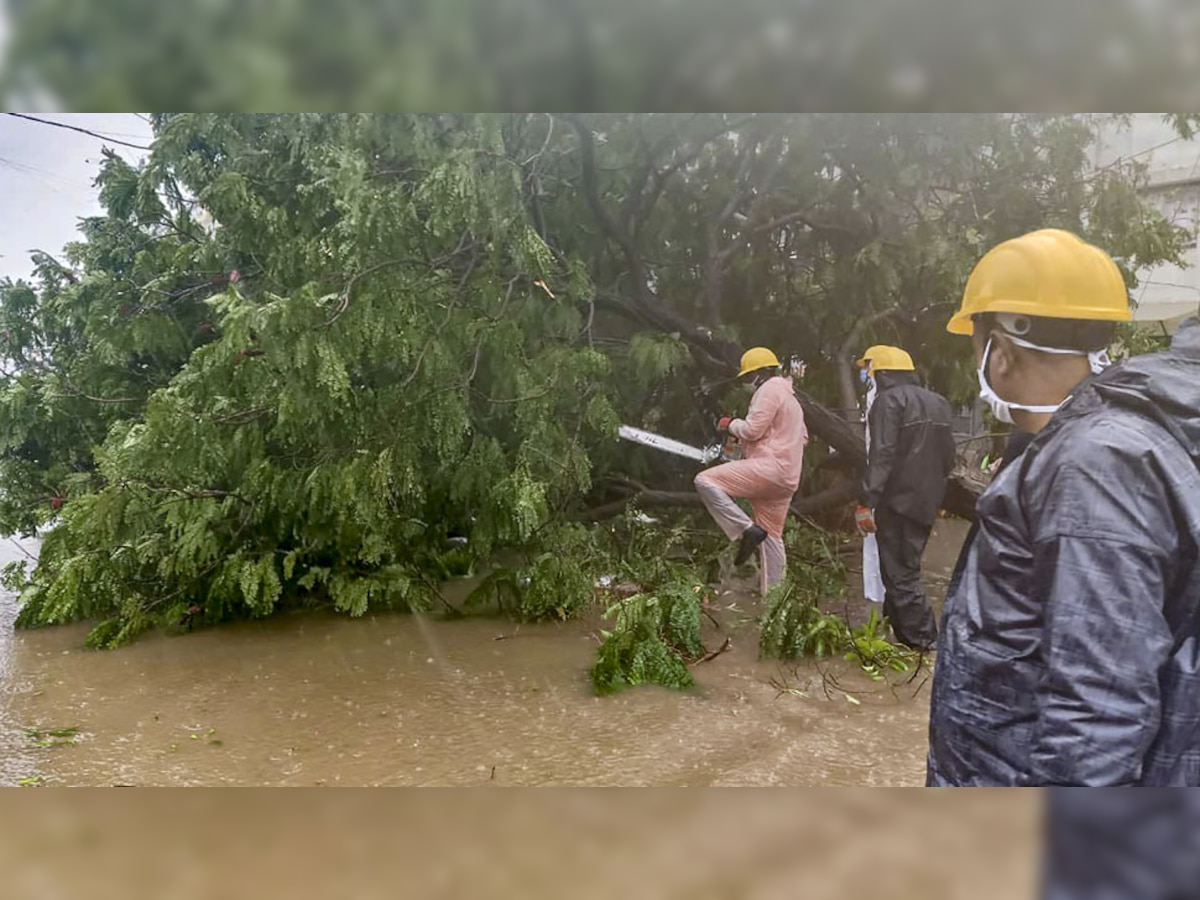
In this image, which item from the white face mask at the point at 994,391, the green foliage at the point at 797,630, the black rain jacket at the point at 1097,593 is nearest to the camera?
the black rain jacket at the point at 1097,593

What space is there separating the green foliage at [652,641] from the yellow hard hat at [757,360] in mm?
738

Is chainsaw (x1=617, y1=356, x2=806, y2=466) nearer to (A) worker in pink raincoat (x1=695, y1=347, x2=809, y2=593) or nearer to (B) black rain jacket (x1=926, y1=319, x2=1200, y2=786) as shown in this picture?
(A) worker in pink raincoat (x1=695, y1=347, x2=809, y2=593)

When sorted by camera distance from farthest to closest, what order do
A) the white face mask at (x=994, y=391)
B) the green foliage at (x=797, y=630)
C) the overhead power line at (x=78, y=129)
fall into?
the green foliage at (x=797, y=630) → the overhead power line at (x=78, y=129) → the white face mask at (x=994, y=391)

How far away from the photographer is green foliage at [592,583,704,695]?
8.65ft

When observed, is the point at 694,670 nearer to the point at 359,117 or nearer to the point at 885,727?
the point at 885,727

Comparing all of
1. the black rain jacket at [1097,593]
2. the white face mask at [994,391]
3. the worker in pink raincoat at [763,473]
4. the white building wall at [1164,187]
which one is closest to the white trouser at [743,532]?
the worker in pink raincoat at [763,473]

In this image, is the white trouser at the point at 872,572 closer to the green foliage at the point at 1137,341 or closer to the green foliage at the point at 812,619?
the green foliage at the point at 812,619

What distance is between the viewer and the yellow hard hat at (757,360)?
8.71 ft

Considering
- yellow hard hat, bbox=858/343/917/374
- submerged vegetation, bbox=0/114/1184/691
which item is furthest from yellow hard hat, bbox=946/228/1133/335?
yellow hard hat, bbox=858/343/917/374

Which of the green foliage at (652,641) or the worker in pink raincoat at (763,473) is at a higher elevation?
the worker in pink raincoat at (763,473)

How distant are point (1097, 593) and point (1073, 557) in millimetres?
113

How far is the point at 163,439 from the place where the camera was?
271cm

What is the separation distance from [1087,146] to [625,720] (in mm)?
2297

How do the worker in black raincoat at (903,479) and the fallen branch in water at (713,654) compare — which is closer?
the worker in black raincoat at (903,479)
